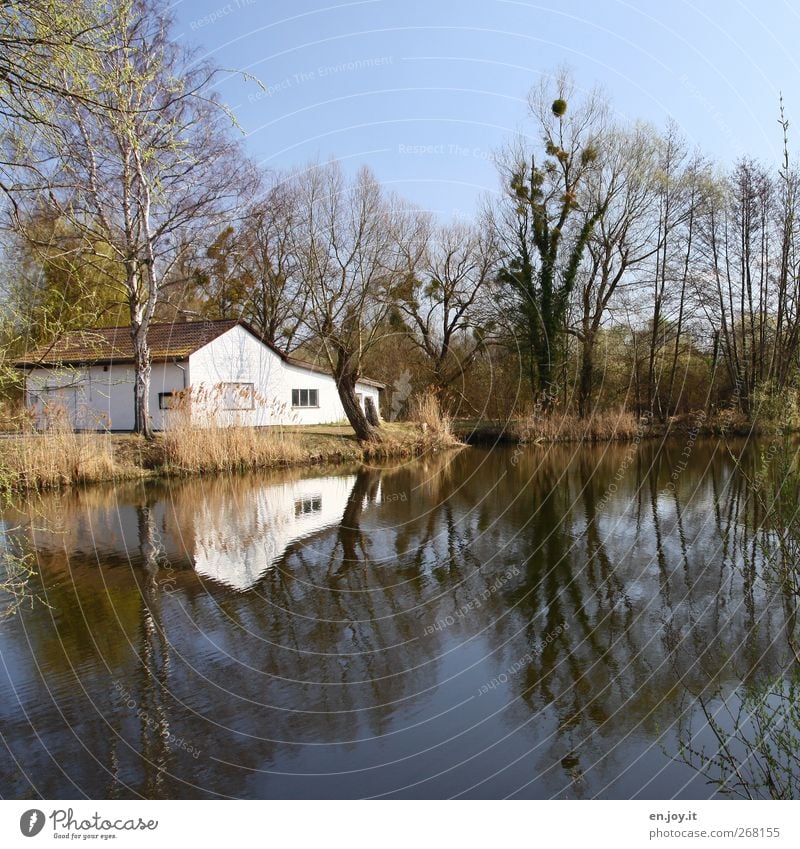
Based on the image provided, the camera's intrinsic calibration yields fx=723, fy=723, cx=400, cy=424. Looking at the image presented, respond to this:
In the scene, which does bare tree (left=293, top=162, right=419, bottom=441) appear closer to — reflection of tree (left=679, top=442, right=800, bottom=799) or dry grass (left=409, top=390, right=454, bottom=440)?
dry grass (left=409, top=390, right=454, bottom=440)

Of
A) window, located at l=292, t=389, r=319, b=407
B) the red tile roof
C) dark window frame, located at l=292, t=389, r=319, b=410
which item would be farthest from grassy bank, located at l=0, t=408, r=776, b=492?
the red tile roof

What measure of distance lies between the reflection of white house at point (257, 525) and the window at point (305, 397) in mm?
13739

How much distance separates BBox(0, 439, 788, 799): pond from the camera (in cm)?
462

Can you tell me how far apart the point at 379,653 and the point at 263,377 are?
24.3 metres

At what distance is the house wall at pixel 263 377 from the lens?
27.2m

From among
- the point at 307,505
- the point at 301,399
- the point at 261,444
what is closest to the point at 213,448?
the point at 261,444

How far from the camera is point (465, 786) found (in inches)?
174

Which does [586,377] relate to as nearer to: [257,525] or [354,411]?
[354,411]

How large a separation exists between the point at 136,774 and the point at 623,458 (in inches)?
796

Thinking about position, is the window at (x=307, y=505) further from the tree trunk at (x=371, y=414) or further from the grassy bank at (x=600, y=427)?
the grassy bank at (x=600, y=427)

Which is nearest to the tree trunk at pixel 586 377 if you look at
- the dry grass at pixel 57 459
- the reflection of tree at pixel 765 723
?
the dry grass at pixel 57 459

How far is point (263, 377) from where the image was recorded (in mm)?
29969
